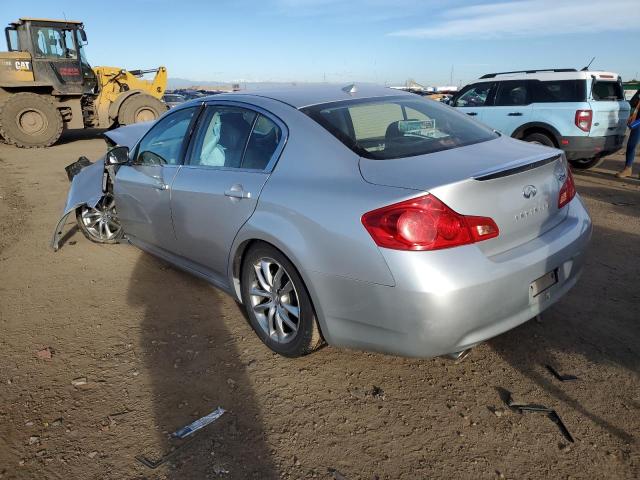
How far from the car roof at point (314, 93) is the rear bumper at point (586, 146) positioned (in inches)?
234

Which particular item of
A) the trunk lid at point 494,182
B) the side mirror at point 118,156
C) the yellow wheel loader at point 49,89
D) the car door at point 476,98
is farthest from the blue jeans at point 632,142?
the yellow wheel loader at point 49,89

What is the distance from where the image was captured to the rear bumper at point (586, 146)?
830 centimetres

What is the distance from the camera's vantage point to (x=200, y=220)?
3.45 metres

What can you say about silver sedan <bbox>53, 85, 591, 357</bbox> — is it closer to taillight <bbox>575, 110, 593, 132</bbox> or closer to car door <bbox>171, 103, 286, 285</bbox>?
car door <bbox>171, 103, 286, 285</bbox>

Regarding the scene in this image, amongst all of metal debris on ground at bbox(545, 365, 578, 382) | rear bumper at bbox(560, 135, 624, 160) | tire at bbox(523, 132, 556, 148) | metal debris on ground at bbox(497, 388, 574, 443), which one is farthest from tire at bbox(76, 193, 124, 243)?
rear bumper at bbox(560, 135, 624, 160)

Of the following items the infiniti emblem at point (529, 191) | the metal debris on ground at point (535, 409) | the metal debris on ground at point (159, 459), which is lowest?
the metal debris on ground at point (159, 459)

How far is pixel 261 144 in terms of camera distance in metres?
3.17

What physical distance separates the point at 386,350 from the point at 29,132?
15.4 meters

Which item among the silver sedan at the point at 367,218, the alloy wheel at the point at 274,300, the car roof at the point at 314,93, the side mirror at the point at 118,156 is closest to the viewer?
the silver sedan at the point at 367,218

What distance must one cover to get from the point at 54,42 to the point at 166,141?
13.1m

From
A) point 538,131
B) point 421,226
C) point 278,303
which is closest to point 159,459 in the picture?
point 278,303

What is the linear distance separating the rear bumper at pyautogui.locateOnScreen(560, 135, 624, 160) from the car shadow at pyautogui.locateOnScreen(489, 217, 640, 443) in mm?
4842

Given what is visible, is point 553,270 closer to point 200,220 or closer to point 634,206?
point 200,220

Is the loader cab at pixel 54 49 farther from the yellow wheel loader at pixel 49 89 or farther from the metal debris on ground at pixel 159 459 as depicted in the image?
the metal debris on ground at pixel 159 459
